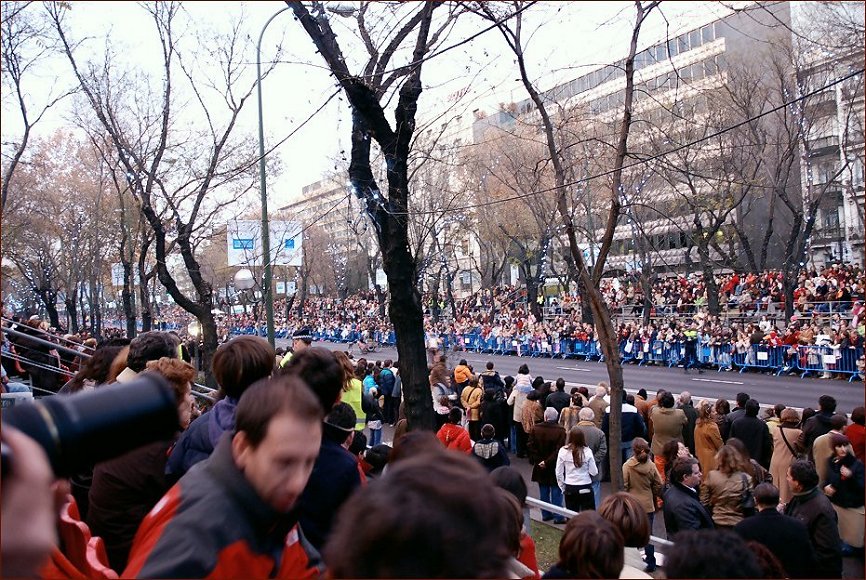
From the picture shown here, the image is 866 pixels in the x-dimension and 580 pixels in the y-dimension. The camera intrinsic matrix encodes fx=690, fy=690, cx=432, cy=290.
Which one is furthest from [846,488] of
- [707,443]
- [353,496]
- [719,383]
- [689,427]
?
[719,383]

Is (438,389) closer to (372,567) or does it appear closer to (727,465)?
(727,465)

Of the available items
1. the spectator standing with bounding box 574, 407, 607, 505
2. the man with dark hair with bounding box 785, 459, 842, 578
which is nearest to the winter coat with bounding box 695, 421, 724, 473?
the spectator standing with bounding box 574, 407, 607, 505

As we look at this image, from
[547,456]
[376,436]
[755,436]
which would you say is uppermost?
[755,436]

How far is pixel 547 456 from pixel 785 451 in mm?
2889

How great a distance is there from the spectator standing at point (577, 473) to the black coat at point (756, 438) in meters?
2.17

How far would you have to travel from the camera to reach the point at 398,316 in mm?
7242

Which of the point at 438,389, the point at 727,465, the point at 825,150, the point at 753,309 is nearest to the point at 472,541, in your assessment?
the point at 727,465

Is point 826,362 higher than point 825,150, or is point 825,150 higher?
point 825,150

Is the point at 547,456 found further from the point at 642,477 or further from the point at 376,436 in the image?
the point at 376,436

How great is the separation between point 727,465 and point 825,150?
19502mm

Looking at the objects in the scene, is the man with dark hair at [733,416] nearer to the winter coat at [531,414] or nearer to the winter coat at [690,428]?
the winter coat at [690,428]

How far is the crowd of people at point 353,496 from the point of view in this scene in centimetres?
130

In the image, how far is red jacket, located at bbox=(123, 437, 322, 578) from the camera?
1778 mm

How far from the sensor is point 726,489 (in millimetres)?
6430
